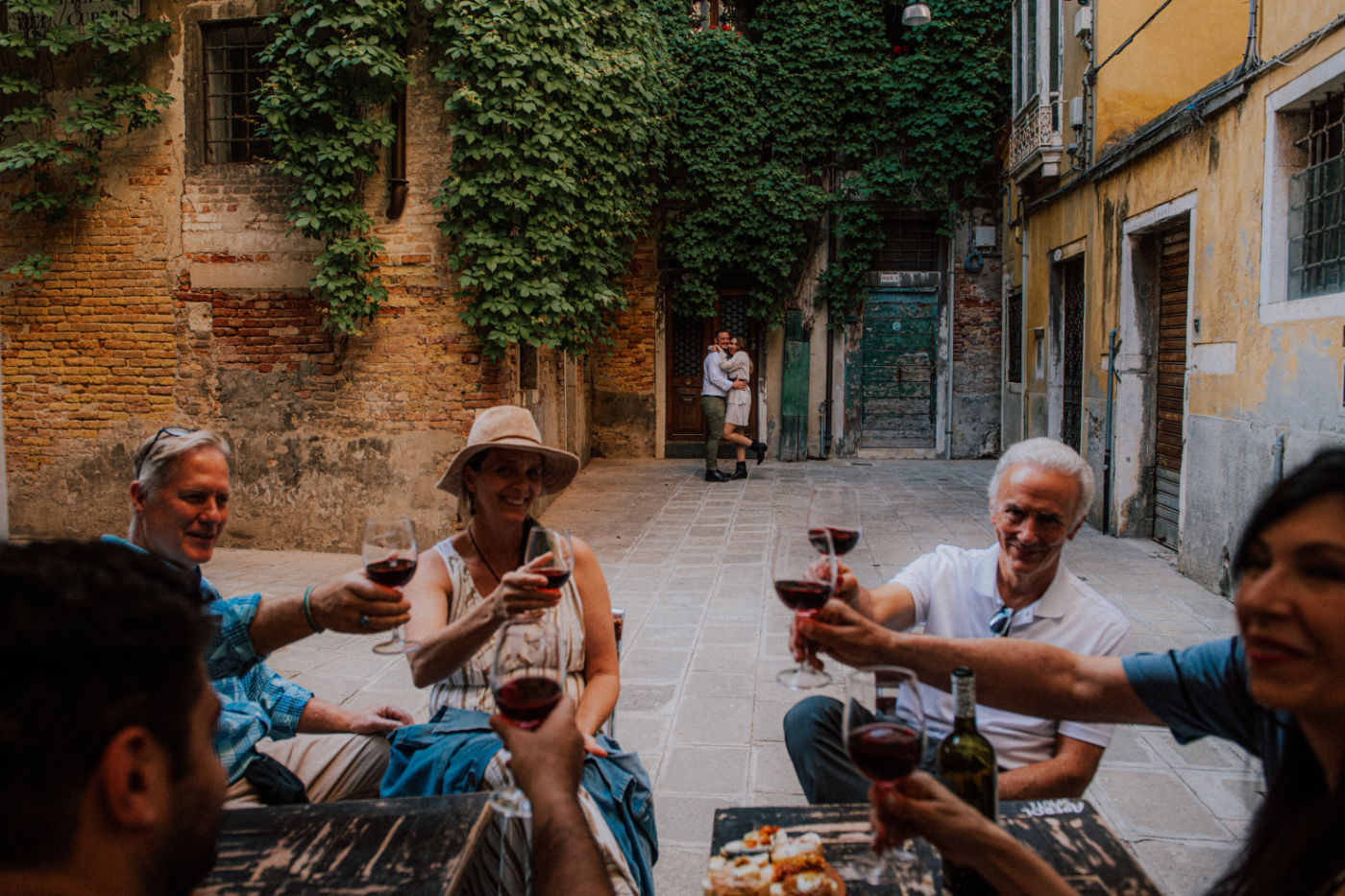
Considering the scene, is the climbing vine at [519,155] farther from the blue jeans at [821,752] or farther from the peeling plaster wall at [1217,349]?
the blue jeans at [821,752]

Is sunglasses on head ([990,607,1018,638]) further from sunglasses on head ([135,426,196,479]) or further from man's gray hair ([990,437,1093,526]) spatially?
sunglasses on head ([135,426,196,479])

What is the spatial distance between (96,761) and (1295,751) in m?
1.57

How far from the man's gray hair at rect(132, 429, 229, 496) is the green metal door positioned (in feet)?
42.0

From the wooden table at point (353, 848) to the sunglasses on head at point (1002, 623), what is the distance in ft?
4.59

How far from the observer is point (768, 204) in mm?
13391

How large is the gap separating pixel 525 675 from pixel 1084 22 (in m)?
10.3

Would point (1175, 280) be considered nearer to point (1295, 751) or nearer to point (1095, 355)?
point (1095, 355)

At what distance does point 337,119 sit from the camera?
297 inches

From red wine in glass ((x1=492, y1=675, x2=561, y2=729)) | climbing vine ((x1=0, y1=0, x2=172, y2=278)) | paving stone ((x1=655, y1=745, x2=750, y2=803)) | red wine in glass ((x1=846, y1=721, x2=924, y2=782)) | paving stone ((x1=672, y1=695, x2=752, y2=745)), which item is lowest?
paving stone ((x1=655, y1=745, x2=750, y2=803))

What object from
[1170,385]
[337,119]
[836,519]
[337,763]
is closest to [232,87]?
[337,119]

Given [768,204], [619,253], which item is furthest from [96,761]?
[768,204]

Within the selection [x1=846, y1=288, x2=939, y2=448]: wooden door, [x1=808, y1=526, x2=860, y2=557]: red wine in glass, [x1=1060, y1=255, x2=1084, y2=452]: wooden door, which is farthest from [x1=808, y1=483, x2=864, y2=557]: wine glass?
[x1=846, y1=288, x2=939, y2=448]: wooden door

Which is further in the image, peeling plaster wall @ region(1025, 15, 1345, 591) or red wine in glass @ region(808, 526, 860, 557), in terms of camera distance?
peeling plaster wall @ region(1025, 15, 1345, 591)

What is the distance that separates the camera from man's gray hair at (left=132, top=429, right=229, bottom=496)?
237cm
